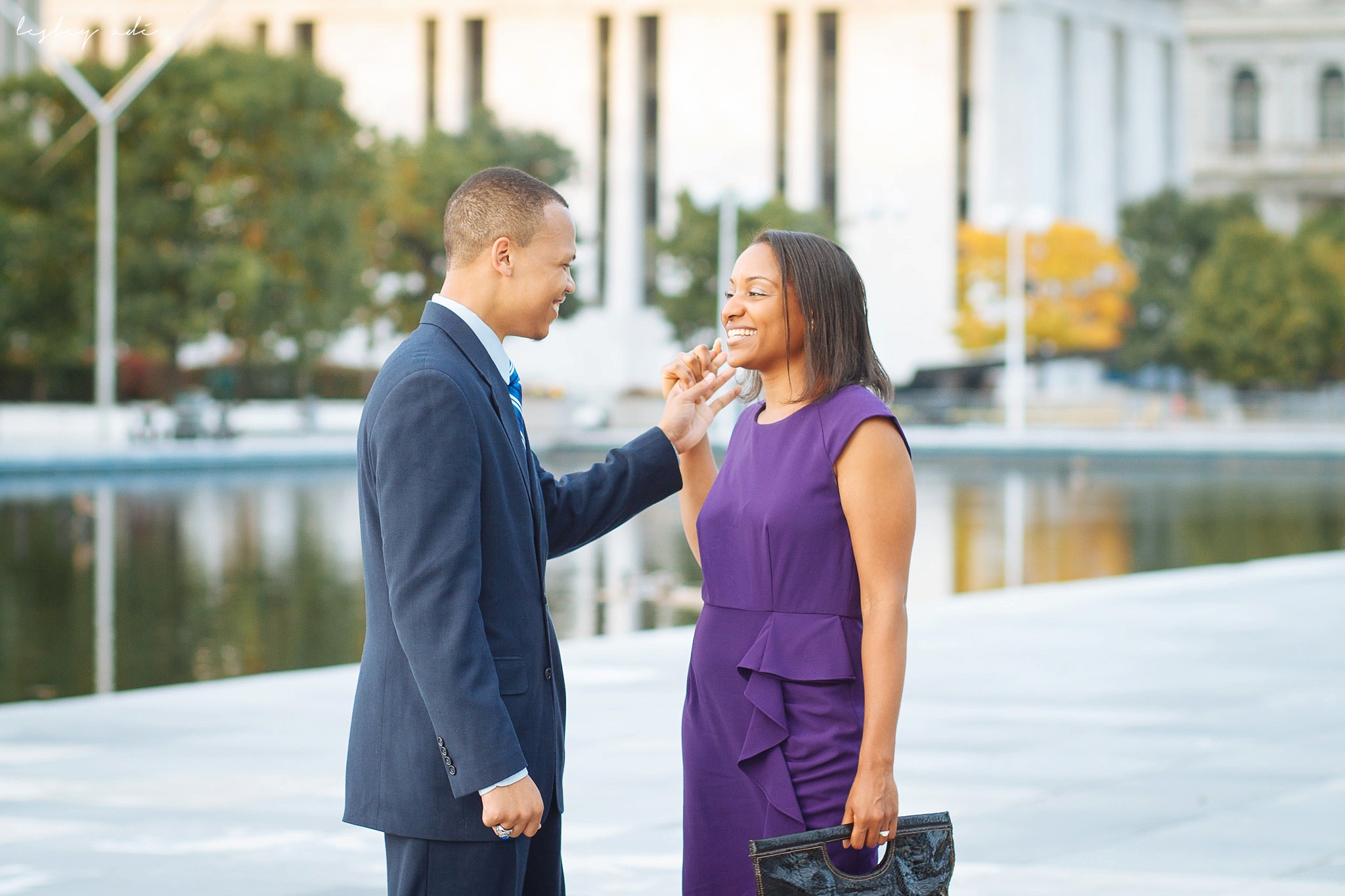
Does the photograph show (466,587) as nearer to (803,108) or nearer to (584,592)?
(584,592)

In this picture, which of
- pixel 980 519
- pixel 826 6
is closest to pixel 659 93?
pixel 826 6

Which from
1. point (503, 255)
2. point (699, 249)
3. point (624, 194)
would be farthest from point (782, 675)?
point (624, 194)

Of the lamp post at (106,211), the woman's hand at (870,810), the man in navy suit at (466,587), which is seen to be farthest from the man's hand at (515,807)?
the lamp post at (106,211)

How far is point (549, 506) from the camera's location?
3592 mm

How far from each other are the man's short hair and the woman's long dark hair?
54 cm

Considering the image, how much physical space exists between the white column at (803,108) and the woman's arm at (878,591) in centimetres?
6365

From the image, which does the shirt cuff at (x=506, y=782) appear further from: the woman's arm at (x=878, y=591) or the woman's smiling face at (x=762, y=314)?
the woman's smiling face at (x=762, y=314)

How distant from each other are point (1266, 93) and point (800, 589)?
81316 millimetres

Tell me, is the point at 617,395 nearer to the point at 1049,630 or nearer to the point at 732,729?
the point at 1049,630

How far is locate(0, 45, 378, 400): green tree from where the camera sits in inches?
1371

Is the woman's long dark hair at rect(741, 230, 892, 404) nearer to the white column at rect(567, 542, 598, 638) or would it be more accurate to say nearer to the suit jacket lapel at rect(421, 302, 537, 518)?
the suit jacket lapel at rect(421, 302, 537, 518)

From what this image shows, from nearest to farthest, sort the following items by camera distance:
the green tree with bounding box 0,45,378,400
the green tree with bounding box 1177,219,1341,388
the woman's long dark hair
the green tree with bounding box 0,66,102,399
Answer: the woman's long dark hair → the green tree with bounding box 0,66,102,399 → the green tree with bounding box 0,45,378,400 → the green tree with bounding box 1177,219,1341,388

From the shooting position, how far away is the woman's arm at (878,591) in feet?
10.4

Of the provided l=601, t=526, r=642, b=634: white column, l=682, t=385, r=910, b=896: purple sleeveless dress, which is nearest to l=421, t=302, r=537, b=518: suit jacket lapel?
l=682, t=385, r=910, b=896: purple sleeveless dress
